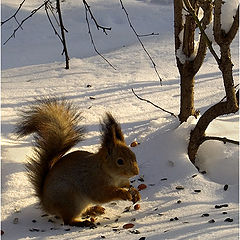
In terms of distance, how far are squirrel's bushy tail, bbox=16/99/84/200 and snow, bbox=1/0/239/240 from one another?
19 centimetres

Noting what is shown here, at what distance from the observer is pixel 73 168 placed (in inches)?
97.3

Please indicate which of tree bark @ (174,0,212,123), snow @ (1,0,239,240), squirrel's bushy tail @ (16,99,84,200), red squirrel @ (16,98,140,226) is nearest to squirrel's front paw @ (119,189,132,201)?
red squirrel @ (16,98,140,226)

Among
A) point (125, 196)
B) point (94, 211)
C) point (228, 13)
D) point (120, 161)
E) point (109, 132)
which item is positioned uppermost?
point (228, 13)

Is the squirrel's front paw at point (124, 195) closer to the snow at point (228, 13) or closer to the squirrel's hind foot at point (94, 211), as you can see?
the squirrel's hind foot at point (94, 211)

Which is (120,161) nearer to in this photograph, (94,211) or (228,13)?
(94,211)

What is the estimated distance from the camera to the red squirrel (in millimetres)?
2400

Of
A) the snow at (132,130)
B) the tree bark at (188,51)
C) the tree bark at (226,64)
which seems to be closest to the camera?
the snow at (132,130)

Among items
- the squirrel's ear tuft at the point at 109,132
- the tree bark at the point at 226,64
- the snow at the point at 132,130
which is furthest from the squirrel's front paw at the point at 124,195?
the tree bark at the point at 226,64

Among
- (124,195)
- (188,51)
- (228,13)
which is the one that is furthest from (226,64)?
(124,195)

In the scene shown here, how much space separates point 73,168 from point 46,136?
23cm

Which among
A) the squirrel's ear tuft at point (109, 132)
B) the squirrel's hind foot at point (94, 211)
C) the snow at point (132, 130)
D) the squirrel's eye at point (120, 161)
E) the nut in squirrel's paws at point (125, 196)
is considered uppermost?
the squirrel's ear tuft at point (109, 132)

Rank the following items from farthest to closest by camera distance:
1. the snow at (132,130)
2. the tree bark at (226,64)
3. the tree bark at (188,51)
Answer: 1. the tree bark at (188,51)
2. the tree bark at (226,64)
3. the snow at (132,130)

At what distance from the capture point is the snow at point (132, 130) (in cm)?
234

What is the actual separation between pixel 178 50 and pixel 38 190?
119 centimetres
